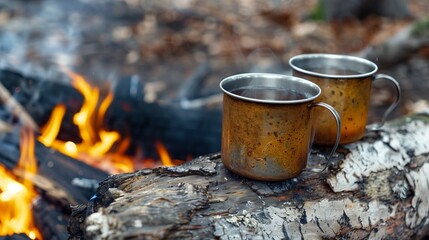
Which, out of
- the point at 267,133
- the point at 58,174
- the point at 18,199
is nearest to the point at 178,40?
the point at 58,174

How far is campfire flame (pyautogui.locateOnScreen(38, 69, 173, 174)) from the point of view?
325 centimetres

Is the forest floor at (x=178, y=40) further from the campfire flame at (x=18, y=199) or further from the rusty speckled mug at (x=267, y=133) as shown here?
the rusty speckled mug at (x=267, y=133)

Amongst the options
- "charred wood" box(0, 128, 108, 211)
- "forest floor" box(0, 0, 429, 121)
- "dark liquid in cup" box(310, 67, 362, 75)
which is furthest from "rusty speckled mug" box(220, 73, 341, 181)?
"forest floor" box(0, 0, 429, 121)

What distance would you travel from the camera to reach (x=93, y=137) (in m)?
3.31

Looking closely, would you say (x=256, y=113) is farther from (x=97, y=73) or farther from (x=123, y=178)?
(x=97, y=73)

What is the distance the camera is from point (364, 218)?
205cm

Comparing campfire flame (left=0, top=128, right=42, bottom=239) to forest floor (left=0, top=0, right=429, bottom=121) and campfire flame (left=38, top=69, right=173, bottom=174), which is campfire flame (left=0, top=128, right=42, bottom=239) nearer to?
campfire flame (left=38, top=69, right=173, bottom=174)

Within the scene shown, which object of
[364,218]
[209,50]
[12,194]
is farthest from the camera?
[209,50]

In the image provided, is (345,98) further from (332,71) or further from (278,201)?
(278,201)

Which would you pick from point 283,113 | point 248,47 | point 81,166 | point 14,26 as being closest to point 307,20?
point 248,47

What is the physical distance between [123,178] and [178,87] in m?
3.61

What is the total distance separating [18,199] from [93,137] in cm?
83

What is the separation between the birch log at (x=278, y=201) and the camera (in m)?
1.64

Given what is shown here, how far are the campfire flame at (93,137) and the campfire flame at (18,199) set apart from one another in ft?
1.41
